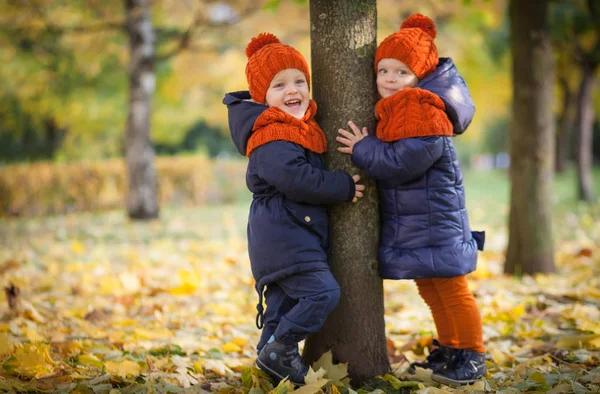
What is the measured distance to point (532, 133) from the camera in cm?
562

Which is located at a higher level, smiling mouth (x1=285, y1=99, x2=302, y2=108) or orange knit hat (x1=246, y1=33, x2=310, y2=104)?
orange knit hat (x1=246, y1=33, x2=310, y2=104)

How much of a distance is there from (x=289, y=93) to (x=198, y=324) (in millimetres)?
1982

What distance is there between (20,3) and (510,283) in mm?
9311

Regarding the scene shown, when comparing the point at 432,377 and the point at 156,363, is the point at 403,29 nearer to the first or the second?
the point at 432,377

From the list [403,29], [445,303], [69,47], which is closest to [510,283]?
[445,303]

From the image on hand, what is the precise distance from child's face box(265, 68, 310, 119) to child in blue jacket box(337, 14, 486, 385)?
24 cm

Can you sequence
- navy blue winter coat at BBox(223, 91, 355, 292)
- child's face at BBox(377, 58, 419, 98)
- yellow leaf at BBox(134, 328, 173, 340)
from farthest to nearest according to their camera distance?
yellow leaf at BBox(134, 328, 173, 340) → child's face at BBox(377, 58, 419, 98) → navy blue winter coat at BBox(223, 91, 355, 292)

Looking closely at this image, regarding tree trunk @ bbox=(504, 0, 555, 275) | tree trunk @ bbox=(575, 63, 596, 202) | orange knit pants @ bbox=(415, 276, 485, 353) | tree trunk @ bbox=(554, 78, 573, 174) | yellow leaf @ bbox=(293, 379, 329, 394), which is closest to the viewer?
yellow leaf @ bbox=(293, 379, 329, 394)

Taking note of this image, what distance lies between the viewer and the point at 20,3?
10.2 meters

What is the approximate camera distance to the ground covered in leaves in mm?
2670

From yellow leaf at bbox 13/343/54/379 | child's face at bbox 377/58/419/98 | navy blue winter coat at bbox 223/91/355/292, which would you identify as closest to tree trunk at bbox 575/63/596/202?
child's face at bbox 377/58/419/98

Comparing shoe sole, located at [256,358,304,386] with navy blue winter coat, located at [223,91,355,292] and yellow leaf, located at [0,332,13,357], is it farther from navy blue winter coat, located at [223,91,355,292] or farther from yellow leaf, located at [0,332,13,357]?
yellow leaf, located at [0,332,13,357]

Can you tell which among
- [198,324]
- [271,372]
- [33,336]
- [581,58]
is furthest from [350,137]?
[581,58]

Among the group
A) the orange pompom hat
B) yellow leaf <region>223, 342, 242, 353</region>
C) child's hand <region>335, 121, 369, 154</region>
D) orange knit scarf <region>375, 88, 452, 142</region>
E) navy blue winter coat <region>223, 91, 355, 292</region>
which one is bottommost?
yellow leaf <region>223, 342, 242, 353</region>
